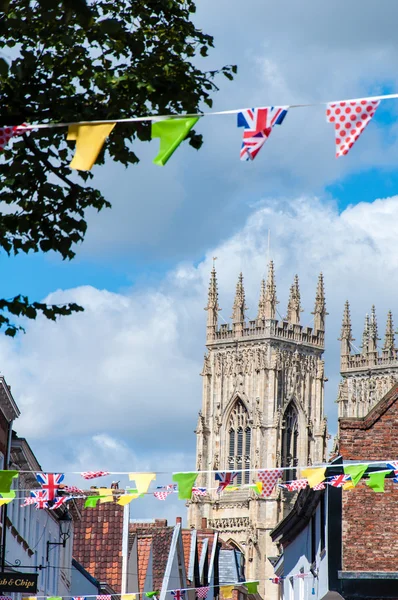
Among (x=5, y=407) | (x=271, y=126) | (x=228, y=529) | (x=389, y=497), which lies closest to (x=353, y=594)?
(x=389, y=497)

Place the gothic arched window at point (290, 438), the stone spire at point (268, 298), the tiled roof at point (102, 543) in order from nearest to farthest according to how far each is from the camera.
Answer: the tiled roof at point (102, 543) → the gothic arched window at point (290, 438) → the stone spire at point (268, 298)

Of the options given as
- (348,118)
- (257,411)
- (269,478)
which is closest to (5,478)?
(269,478)

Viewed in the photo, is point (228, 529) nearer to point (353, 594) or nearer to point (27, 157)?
point (353, 594)

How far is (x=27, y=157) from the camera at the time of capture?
15797 millimetres

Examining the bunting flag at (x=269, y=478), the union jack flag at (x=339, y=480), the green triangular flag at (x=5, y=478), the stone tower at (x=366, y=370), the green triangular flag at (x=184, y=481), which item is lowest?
the green triangular flag at (x=5, y=478)

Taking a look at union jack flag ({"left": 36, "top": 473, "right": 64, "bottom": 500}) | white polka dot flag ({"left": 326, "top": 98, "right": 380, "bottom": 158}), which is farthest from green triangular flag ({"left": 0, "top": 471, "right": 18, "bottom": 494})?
white polka dot flag ({"left": 326, "top": 98, "right": 380, "bottom": 158})

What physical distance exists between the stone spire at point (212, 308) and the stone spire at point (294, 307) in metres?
5.59

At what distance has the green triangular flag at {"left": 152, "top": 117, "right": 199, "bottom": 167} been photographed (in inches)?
517

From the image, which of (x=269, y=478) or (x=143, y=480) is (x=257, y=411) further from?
(x=143, y=480)

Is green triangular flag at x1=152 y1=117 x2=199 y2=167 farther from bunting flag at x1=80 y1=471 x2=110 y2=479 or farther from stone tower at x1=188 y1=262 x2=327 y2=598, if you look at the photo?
stone tower at x1=188 y1=262 x2=327 y2=598

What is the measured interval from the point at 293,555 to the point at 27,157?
69.2ft

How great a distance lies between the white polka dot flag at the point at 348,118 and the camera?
12500mm

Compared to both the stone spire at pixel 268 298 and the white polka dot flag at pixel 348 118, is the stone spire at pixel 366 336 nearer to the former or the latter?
the stone spire at pixel 268 298

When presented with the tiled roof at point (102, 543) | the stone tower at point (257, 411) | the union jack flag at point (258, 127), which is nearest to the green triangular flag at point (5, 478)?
the union jack flag at point (258, 127)
